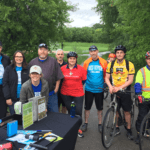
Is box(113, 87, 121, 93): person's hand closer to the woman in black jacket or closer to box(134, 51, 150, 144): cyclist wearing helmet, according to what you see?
box(134, 51, 150, 144): cyclist wearing helmet

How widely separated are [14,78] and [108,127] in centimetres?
232

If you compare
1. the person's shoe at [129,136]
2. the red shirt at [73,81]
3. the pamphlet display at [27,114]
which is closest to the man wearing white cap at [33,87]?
the pamphlet display at [27,114]

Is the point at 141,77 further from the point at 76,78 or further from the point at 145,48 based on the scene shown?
the point at 145,48

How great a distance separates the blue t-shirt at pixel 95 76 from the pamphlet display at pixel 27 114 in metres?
2.06

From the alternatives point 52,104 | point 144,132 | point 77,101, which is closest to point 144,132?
point 144,132

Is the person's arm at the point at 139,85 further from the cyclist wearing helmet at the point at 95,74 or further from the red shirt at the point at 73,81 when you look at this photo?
the red shirt at the point at 73,81

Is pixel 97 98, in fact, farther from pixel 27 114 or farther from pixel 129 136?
pixel 27 114

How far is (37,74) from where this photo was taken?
2.66 metres

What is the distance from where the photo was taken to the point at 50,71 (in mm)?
3492

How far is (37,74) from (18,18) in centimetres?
877

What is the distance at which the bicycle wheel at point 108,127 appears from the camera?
10.6 feet

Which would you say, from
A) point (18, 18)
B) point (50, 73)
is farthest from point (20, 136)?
point (18, 18)

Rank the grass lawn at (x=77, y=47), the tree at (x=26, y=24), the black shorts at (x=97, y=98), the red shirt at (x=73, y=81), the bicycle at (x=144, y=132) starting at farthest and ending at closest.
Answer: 1. the grass lawn at (x=77, y=47)
2. the tree at (x=26, y=24)
3. the black shorts at (x=97, y=98)
4. the red shirt at (x=73, y=81)
5. the bicycle at (x=144, y=132)

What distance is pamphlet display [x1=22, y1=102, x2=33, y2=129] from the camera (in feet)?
7.12
